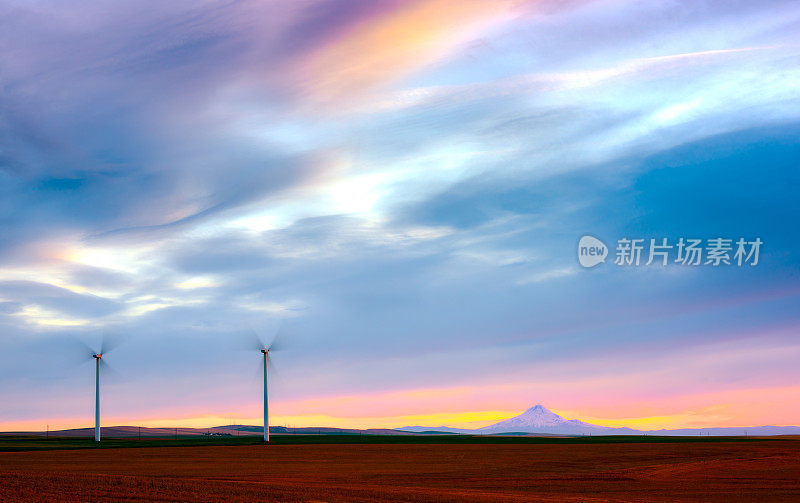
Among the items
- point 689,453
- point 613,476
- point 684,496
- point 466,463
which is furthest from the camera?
point 689,453

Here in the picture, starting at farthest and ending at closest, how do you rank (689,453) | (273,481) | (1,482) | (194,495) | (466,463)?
(689,453) < (466,463) < (273,481) < (1,482) < (194,495)

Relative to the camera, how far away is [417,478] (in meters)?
62.0

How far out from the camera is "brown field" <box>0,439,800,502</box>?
44781 millimetres

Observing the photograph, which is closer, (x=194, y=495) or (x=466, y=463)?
(x=194, y=495)

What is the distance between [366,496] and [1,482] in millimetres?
22939

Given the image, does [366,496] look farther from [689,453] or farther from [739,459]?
[689,453]

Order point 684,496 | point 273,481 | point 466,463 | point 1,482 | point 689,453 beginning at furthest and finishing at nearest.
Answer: point 689,453 < point 466,463 < point 273,481 < point 684,496 < point 1,482

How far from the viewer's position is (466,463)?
81125 millimetres

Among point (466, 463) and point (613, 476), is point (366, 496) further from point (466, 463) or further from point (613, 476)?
point (466, 463)

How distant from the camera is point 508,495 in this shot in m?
47.7

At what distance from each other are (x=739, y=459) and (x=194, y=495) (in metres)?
66.0

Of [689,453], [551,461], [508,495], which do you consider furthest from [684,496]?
[689,453]

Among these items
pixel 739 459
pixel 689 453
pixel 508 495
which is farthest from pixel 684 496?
pixel 689 453

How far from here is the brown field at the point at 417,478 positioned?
44.8m
